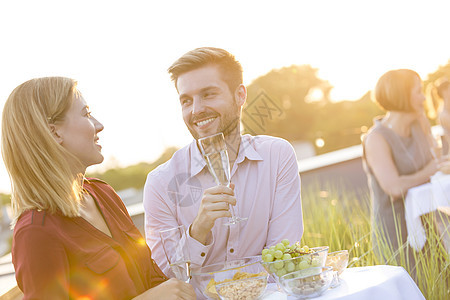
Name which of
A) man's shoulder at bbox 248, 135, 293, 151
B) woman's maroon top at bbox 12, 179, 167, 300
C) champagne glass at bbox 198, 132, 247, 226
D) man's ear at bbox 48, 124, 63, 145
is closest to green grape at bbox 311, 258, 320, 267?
champagne glass at bbox 198, 132, 247, 226

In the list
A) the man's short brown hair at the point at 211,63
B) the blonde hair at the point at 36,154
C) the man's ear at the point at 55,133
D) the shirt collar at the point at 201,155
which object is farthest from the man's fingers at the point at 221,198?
the man's short brown hair at the point at 211,63

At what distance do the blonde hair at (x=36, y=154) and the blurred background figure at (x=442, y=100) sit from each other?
5641 millimetres

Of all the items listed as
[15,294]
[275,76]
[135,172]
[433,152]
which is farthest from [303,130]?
[15,294]

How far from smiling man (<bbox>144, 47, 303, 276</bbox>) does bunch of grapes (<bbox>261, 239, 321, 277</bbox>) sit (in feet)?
Result: 2.78

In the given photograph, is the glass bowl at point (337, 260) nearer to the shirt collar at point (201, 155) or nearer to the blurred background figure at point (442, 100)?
the shirt collar at point (201, 155)

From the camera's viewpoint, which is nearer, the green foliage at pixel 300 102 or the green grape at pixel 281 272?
the green grape at pixel 281 272

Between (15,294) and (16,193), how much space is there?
793 millimetres

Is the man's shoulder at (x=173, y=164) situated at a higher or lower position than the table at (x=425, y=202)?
higher

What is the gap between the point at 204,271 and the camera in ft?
6.14

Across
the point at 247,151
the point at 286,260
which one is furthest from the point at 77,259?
the point at 247,151

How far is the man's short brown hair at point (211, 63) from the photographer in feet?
9.15

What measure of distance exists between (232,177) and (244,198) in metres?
0.14

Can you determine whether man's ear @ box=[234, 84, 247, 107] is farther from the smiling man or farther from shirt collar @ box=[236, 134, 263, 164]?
shirt collar @ box=[236, 134, 263, 164]

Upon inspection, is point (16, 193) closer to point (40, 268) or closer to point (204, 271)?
point (40, 268)
